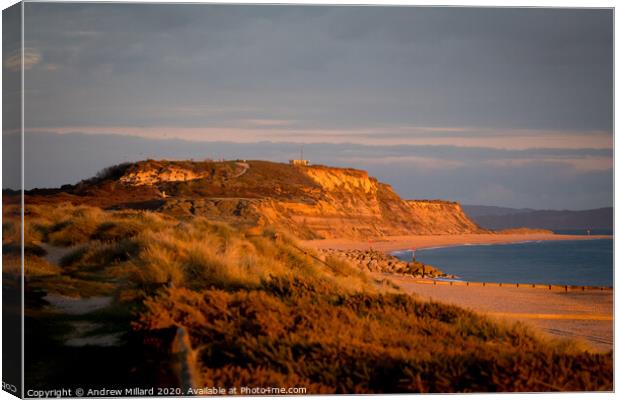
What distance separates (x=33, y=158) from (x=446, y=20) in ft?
14.6

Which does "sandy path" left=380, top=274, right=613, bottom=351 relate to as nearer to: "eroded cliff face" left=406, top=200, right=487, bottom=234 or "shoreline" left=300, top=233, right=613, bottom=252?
"shoreline" left=300, top=233, right=613, bottom=252

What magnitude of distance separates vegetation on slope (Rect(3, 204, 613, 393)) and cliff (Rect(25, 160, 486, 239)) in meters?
1.77

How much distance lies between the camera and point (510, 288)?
17047 millimetres

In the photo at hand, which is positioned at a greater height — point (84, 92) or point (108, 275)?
point (84, 92)

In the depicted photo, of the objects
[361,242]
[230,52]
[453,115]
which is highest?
[230,52]

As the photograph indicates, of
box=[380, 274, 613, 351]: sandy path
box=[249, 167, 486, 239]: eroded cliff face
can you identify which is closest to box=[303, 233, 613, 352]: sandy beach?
box=[380, 274, 613, 351]: sandy path

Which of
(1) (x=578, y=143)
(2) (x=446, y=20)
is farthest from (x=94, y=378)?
(1) (x=578, y=143)

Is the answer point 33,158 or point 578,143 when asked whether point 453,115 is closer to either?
point 578,143

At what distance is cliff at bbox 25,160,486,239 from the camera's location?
17047mm

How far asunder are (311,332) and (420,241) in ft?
142

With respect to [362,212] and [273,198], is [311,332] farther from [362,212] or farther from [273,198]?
[362,212]

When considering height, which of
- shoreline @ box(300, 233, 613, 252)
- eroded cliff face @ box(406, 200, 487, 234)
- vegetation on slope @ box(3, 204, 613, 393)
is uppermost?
vegetation on slope @ box(3, 204, 613, 393)

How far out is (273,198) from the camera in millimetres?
31406

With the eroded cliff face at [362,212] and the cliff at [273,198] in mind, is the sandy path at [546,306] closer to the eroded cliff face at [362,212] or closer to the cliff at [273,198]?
the cliff at [273,198]
